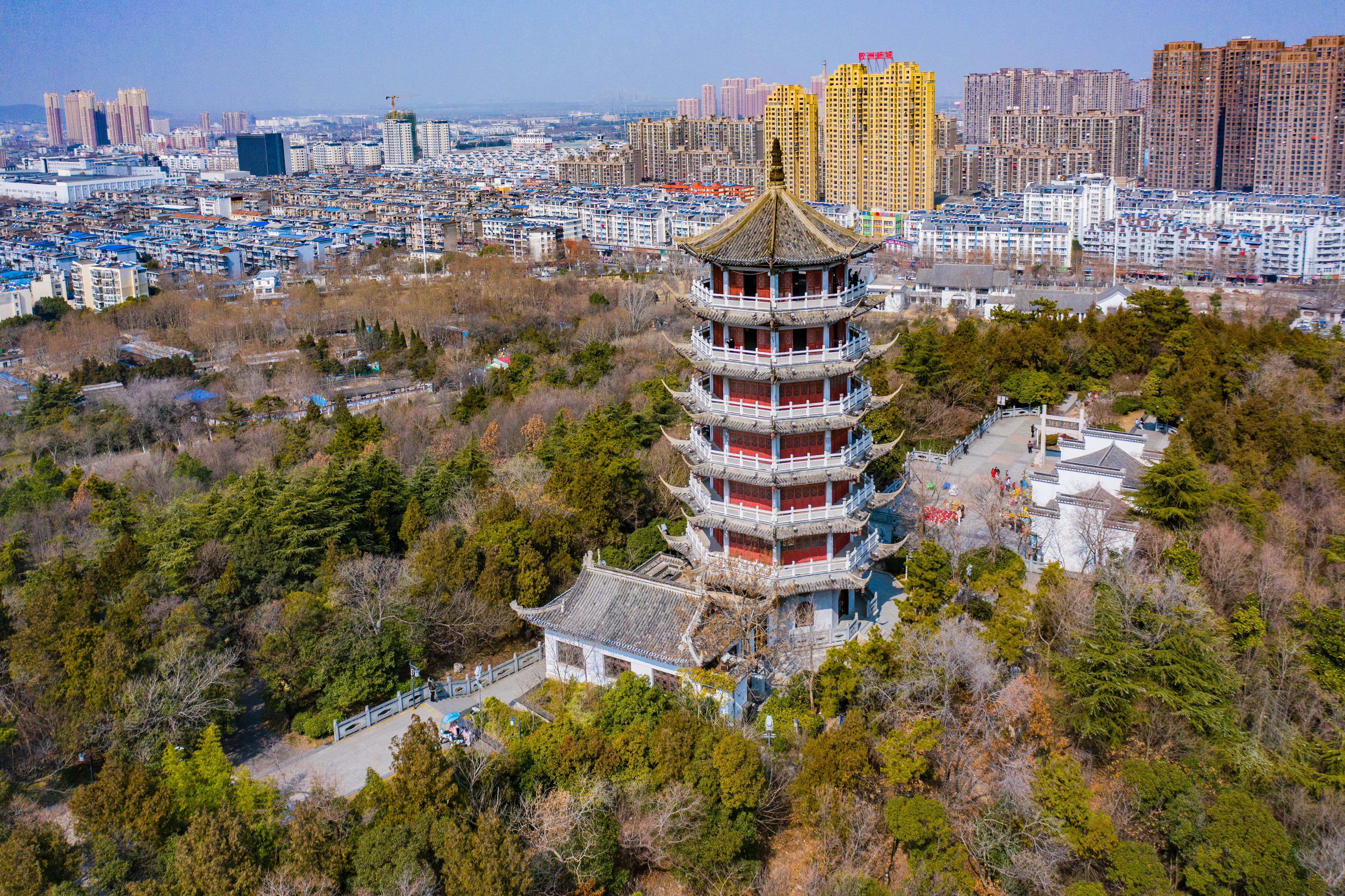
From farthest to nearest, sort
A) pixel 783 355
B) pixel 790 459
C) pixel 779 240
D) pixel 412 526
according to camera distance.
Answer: pixel 412 526
pixel 790 459
pixel 783 355
pixel 779 240

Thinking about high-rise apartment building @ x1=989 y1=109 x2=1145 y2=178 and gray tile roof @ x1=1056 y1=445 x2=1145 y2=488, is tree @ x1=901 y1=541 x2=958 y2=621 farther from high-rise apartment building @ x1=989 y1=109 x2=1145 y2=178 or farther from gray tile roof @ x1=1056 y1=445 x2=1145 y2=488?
high-rise apartment building @ x1=989 y1=109 x2=1145 y2=178

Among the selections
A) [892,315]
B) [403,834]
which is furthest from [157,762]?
[892,315]

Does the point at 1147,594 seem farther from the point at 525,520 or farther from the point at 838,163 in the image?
the point at 838,163

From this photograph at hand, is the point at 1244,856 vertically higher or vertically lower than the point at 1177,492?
lower

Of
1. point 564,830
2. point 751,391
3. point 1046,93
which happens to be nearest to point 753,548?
point 751,391

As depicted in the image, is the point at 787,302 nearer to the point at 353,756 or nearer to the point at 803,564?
the point at 803,564
